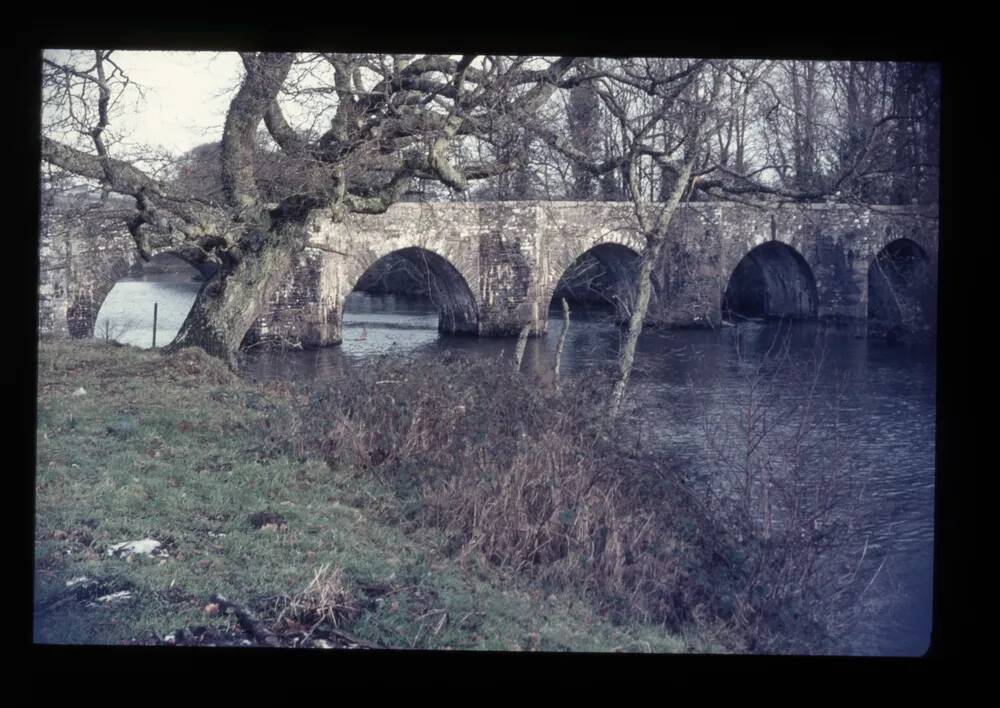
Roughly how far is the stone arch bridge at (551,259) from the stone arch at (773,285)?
0.07ft

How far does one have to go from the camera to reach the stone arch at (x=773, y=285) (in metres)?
14.7

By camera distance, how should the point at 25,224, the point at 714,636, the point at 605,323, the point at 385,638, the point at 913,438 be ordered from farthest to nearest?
the point at 605,323, the point at 913,438, the point at 714,636, the point at 385,638, the point at 25,224

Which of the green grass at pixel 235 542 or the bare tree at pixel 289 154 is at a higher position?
the bare tree at pixel 289 154

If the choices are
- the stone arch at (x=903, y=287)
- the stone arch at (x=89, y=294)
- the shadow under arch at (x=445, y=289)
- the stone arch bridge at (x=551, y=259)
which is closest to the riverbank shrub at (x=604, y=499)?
the stone arch at (x=903, y=287)

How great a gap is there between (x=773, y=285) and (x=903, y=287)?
466 centimetres

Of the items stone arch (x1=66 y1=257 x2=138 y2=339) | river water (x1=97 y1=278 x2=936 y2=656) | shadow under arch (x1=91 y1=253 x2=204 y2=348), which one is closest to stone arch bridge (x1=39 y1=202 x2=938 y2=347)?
river water (x1=97 y1=278 x2=936 y2=656)

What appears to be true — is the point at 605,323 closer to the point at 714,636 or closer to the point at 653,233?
the point at 653,233

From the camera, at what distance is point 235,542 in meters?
5.03

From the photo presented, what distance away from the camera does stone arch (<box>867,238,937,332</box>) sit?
9373 millimetres

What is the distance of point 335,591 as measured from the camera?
449 cm

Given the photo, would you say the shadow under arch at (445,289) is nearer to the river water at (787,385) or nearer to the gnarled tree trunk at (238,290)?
the river water at (787,385)

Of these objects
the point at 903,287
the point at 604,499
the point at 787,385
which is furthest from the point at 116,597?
the point at 903,287

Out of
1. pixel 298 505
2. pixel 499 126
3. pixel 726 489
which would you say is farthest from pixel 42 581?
pixel 499 126

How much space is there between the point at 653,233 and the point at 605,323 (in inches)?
253
